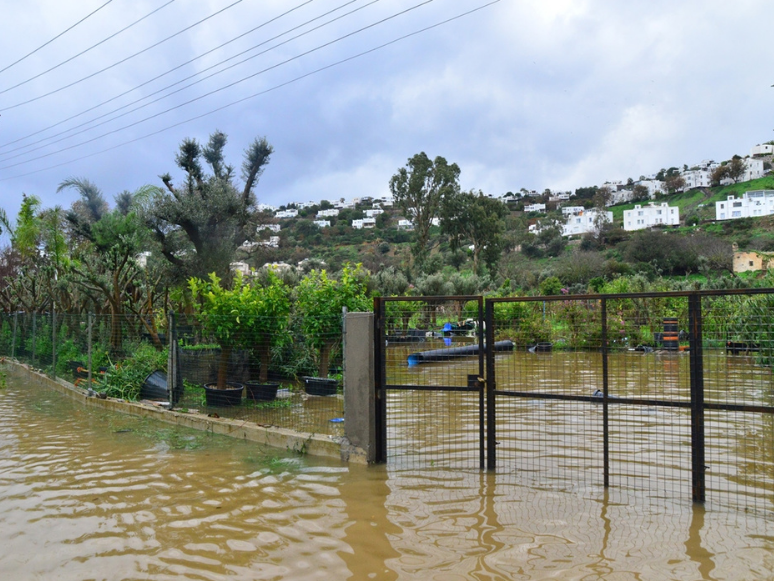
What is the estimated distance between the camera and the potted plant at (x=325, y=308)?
10.8 meters

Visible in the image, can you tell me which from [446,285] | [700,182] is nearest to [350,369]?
[446,285]

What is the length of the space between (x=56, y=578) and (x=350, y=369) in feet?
12.5

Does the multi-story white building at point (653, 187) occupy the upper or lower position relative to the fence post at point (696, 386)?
upper

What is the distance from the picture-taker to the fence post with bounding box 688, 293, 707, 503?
222 inches

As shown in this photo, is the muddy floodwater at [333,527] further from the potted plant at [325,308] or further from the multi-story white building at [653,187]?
the multi-story white building at [653,187]

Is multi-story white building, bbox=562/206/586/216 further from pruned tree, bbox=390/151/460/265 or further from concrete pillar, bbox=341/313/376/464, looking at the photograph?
concrete pillar, bbox=341/313/376/464

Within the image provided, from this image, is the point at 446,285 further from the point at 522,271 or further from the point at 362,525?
the point at 362,525

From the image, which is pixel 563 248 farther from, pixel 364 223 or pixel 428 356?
pixel 428 356

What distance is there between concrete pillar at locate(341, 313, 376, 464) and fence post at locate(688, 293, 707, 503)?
351cm

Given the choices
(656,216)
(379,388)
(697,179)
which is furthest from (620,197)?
(379,388)

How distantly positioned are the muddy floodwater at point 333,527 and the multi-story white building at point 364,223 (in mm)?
91870

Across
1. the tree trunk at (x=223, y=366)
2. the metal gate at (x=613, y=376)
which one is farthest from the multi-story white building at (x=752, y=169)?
the tree trunk at (x=223, y=366)

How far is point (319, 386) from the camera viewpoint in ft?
35.3

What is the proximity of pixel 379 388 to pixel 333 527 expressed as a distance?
7.47ft
